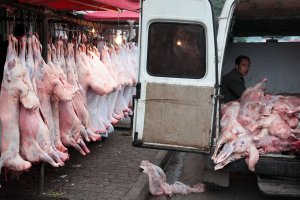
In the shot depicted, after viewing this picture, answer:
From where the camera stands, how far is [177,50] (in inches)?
205

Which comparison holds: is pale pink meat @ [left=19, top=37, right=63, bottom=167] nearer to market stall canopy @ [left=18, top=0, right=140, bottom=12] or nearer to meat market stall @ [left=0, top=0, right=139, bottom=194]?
meat market stall @ [left=0, top=0, right=139, bottom=194]

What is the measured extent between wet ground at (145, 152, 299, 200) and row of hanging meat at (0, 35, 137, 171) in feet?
4.67

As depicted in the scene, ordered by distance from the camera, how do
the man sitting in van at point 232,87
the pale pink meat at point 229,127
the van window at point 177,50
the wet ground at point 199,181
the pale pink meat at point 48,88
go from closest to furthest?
the pale pink meat at point 48,88 < the van window at point 177,50 < the pale pink meat at point 229,127 < the wet ground at point 199,181 < the man sitting in van at point 232,87

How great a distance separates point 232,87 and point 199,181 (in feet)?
5.32

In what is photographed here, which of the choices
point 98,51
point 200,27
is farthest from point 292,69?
point 200,27

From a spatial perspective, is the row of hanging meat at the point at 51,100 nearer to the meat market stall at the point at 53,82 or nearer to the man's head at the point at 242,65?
the meat market stall at the point at 53,82

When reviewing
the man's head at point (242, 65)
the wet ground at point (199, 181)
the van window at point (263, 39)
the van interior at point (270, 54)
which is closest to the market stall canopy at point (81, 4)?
the man's head at point (242, 65)

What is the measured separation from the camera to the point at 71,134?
5.55 metres

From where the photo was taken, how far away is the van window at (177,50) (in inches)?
203

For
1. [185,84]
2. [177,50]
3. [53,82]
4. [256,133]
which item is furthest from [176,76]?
[53,82]

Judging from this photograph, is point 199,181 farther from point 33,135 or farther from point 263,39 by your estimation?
point 263,39

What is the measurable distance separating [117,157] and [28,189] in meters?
2.08

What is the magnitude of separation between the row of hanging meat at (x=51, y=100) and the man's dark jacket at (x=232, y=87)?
179 centimetres

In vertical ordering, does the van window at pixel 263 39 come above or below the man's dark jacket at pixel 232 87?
above
